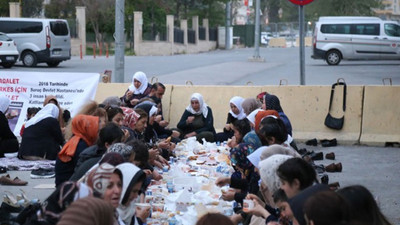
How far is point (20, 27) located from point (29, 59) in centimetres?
151

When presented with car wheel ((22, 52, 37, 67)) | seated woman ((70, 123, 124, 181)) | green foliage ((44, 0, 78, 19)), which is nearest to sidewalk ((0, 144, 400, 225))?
seated woman ((70, 123, 124, 181))

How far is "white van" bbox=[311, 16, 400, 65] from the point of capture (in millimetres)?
36500

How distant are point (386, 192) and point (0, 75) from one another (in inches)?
334

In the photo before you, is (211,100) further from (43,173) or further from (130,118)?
(130,118)

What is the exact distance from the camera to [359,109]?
569 inches

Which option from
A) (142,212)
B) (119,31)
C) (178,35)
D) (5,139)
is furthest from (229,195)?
(178,35)

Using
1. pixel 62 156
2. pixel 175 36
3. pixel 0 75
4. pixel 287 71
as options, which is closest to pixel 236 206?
pixel 62 156

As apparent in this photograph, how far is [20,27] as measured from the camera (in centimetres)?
3628

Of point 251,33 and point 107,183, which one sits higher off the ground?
point 251,33

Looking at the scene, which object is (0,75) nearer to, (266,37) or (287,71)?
(287,71)

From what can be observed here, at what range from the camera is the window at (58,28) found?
36.6m

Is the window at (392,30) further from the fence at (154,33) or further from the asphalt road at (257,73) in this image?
the fence at (154,33)

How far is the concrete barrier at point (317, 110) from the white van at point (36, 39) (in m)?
22.6

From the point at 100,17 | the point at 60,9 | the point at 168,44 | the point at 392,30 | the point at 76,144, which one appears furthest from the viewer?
the point at 60,9
